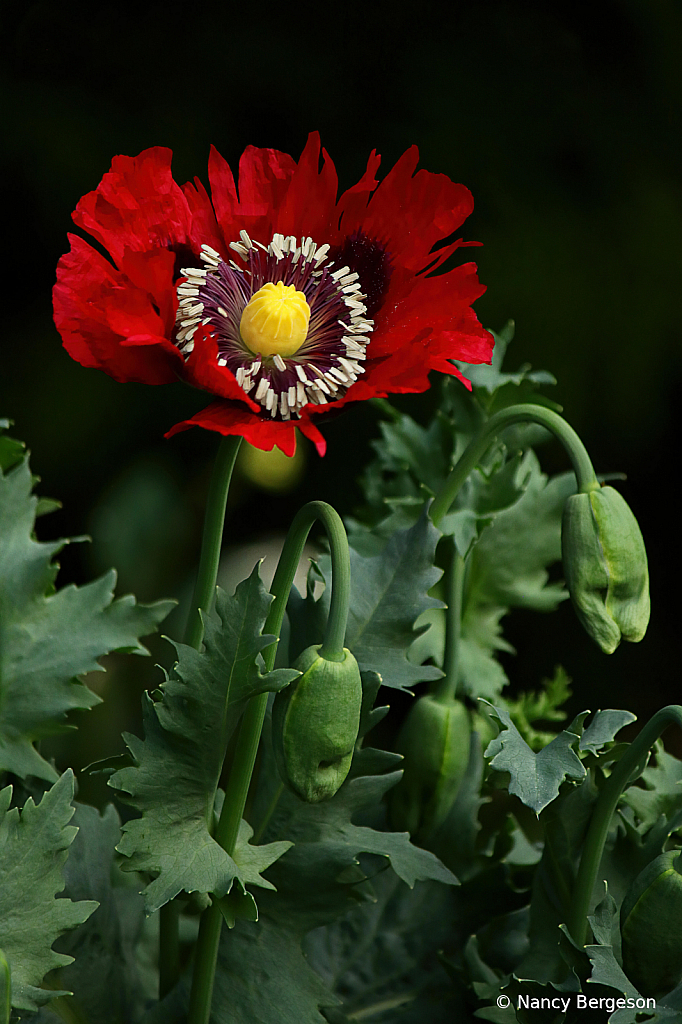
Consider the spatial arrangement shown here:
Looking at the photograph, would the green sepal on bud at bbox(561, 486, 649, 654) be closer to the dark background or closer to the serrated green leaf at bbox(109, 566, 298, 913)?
the serrated green leaf at bbox(109, 566, 298, 913)

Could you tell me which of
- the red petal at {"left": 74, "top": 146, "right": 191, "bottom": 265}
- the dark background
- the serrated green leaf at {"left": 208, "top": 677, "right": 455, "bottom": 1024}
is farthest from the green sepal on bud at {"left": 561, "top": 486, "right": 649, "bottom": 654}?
the dark background

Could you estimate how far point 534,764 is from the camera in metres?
0.43

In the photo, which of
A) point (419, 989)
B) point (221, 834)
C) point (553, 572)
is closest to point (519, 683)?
point (553, 572)

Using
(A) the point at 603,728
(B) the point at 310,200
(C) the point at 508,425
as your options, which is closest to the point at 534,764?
(A) the point at 603,728

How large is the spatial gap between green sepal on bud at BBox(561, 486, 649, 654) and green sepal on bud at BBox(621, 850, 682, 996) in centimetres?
8

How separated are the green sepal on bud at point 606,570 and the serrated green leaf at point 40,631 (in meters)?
0.18

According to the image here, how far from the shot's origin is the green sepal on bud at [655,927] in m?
0.41

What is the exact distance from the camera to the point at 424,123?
1.08 metres

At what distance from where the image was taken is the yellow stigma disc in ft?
1.48

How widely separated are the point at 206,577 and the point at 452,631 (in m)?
0.14

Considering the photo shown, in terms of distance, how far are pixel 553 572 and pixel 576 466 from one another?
756 millimetres

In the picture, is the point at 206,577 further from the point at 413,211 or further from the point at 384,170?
the point at 384,170

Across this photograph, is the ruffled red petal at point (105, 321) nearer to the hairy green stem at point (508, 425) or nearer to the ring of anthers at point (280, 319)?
the ring of anthers at point (280, 319)

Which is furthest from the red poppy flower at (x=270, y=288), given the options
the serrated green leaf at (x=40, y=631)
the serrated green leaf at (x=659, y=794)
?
the serrated green leaf at (x=659, y=794)
